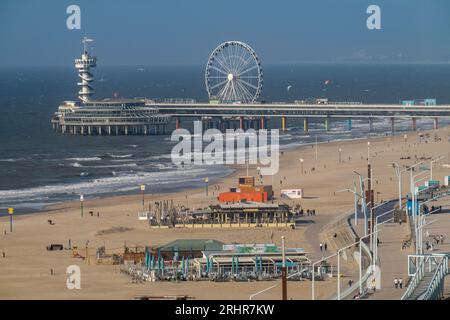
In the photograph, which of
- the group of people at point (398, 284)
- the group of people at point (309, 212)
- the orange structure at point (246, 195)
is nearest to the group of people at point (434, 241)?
the group of people at point (398, 284)

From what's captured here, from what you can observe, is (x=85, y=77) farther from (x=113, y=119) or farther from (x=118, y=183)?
(x=118, y=183)

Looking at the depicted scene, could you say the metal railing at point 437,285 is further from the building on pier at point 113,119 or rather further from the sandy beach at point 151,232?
the building on pier at point 113,119

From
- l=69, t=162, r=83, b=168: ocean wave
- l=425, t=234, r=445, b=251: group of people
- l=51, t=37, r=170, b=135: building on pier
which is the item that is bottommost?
l=425, t=234, r=445, b=251: group of people

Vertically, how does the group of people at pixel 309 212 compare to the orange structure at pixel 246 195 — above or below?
below

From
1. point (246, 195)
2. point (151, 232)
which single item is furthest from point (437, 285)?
point (246, 195)

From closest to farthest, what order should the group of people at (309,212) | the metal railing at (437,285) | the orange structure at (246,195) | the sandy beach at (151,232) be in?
the metal railing at (437,285) → the sandy beach at (151,232) → the group of people at (309,212) → the orange structure at (246,195)

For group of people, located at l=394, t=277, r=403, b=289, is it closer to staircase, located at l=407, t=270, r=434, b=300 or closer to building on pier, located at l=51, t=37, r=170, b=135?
staircase, located at l=407, t=270, r=434, b=300

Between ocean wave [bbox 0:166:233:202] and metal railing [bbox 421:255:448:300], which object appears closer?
metal railing [bbox 421:255:448:300]

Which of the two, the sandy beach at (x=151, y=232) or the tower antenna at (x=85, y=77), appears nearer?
the sandy beach at (x=151, y=232)

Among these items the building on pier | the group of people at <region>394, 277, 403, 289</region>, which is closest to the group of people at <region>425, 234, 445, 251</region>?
the group of people at <region>394, 277, 403, 289</region>

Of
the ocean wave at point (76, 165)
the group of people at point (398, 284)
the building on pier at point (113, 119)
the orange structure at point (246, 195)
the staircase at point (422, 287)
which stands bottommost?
the group of people at point (398, 284)
